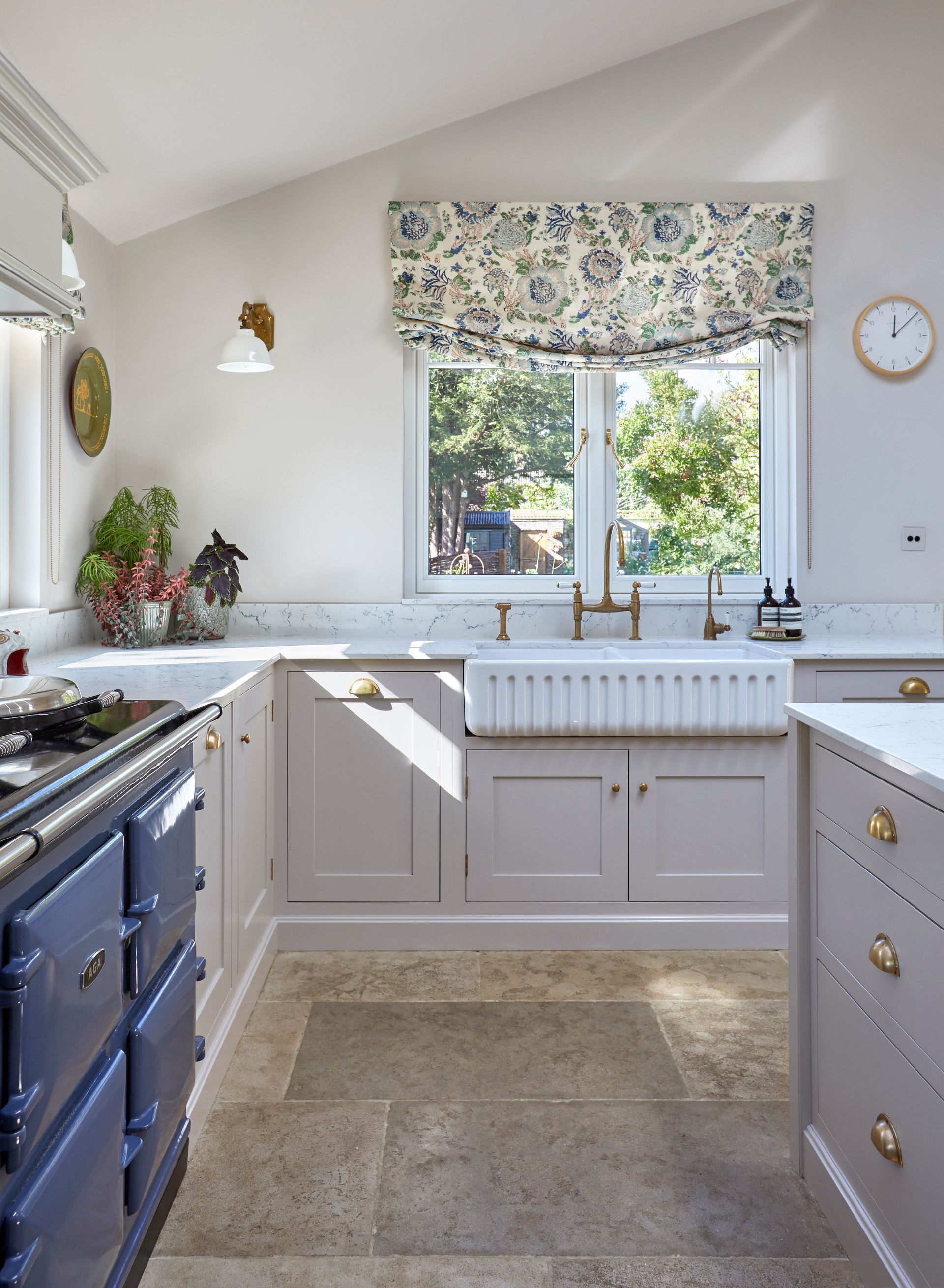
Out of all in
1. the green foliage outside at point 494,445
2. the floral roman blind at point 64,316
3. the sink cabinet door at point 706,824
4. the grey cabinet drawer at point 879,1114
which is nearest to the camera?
the grey cabinet drawer at point 879,1114

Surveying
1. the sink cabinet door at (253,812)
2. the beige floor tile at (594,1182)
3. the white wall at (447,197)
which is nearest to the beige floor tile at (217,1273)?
the beige floor tile at (594,1182)

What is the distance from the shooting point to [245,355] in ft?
9.50

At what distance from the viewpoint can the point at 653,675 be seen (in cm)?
269

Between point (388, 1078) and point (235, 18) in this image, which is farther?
point (235, 18)

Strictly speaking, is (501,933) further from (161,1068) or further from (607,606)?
(161,1068)

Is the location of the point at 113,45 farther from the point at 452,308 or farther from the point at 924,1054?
the point at 924,1054

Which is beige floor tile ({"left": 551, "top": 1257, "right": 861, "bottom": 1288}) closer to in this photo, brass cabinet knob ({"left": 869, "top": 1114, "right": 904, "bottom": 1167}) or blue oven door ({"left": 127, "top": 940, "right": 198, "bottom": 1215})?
brass cabinet knob ({"left": 869, "top": 1114, "right": 904, "bottom": 1167})

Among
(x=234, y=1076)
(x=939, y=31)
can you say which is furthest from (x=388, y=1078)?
(x=939, y=31)

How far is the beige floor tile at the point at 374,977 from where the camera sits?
98.0 inches

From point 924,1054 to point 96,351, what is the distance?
2.96m

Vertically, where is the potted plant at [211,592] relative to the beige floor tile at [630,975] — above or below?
above

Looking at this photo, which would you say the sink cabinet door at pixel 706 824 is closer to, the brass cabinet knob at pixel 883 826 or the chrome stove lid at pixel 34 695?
the brass cabinet knob at pixel 883 826

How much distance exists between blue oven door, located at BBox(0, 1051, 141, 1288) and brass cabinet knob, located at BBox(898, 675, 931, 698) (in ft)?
7.62

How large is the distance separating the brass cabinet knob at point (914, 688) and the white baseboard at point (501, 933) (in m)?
0.84
